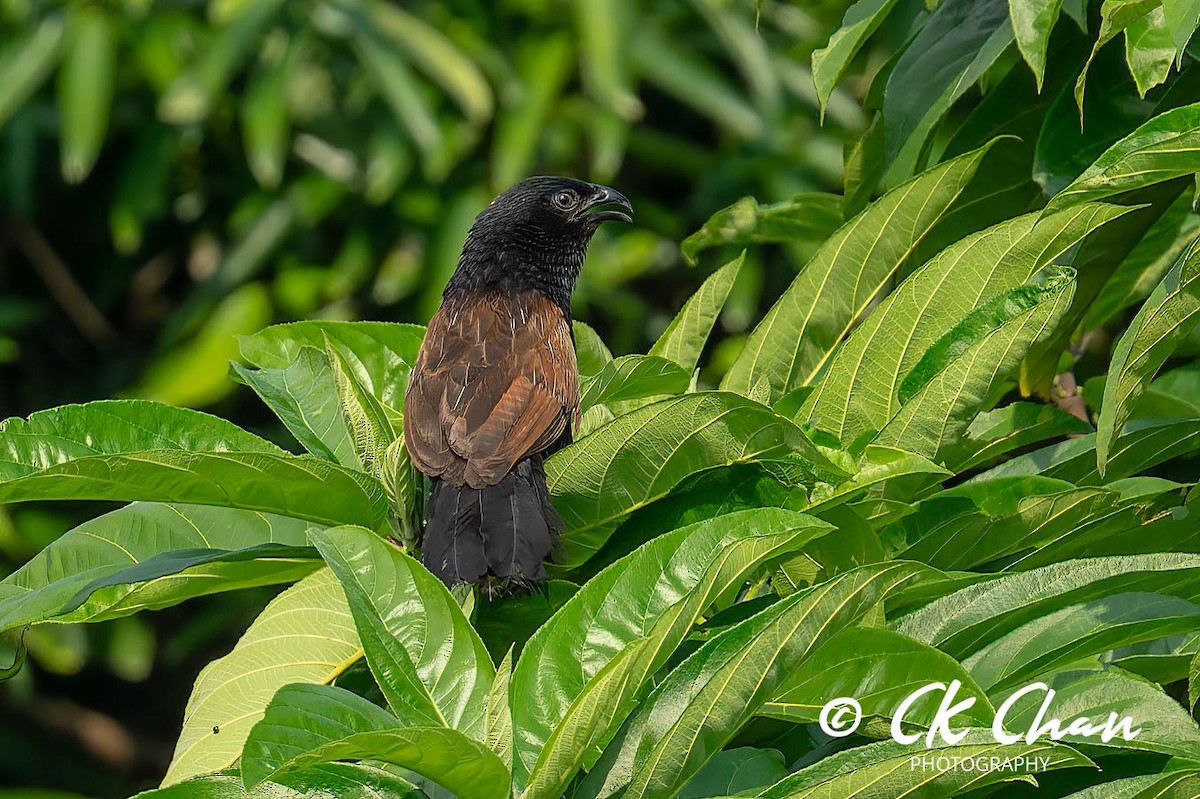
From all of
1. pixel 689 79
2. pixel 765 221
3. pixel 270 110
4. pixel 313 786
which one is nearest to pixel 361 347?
pixel 765 221

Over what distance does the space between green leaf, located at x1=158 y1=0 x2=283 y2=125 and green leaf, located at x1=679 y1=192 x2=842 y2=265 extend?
3.70 meters

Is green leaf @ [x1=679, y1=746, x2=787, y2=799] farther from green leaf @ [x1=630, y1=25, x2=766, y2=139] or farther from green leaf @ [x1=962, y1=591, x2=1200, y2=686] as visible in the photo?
green leaf @ [x1=630, y1=25, x2=766, y2=139]

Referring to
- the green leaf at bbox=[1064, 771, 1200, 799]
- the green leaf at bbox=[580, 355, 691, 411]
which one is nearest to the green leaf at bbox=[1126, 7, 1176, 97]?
the green leaf at bbox=[580, 355, 691, 411]

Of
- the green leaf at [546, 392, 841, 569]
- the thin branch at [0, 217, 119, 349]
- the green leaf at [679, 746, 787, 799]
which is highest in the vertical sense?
the thin branch at [0, 217, 119, 349]

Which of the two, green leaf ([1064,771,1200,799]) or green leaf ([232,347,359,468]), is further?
green leaf ([232,347,359,468])

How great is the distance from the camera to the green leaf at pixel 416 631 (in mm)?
1263

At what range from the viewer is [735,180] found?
6.03m

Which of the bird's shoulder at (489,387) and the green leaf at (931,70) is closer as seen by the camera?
the green leaf at (931,70)

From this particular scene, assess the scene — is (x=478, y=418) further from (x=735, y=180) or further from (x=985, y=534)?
(x=735, y=180)

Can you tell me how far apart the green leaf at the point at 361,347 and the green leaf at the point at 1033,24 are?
3.26 feet

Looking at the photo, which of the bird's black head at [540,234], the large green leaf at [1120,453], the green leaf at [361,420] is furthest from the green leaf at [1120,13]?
the bird's black head at [540,234]

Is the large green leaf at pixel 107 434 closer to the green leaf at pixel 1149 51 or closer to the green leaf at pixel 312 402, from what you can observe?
the green leaf at pixel 312 402

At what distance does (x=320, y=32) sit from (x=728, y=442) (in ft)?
16.1

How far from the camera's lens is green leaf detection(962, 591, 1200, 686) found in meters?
1.36
